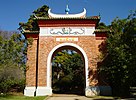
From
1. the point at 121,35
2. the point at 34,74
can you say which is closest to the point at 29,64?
the point at 34,74

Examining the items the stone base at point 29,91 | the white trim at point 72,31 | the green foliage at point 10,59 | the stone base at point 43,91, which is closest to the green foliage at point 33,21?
the white trim at point 72,31

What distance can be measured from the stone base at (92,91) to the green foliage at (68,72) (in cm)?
759

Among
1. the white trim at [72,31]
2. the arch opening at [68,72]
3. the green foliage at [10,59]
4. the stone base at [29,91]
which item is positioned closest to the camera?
the green foliage at [10,59]

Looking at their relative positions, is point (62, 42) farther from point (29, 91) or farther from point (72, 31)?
point (29, 91)

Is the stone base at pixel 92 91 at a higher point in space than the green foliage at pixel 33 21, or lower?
lower

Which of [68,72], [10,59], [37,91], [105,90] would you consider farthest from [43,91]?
[68,72]

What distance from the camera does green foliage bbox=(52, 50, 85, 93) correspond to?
25594mm

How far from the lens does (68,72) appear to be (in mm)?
29562

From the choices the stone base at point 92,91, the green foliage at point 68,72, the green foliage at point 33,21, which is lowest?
the stone base at point 92,91

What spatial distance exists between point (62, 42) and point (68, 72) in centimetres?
1173

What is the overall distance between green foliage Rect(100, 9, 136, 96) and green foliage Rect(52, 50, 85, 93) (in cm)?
777

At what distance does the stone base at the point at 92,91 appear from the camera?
56.9ft

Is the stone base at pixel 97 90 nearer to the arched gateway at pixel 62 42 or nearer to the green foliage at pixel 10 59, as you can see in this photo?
the arched gateway at pixel 62 42

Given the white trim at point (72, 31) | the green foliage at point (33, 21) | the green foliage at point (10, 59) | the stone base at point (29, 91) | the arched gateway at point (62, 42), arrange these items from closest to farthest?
the green foliage at point (10, 59)
the stone base at point (29, 91)
the arched gateway at point (62, 42)
the white trim at point (72, 31)
the green foliage at point (33, 21)
